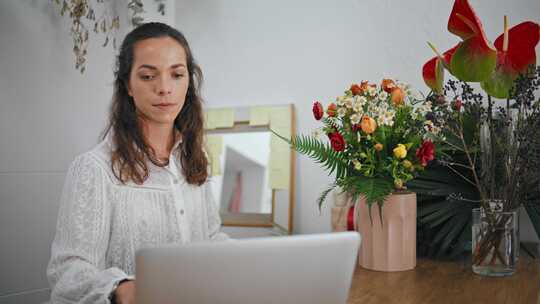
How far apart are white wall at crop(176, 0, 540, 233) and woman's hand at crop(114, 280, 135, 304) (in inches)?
47.7

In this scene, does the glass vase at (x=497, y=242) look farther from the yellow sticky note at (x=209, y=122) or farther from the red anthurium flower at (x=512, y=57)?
the yellow sticky note at (x=209, y=122)

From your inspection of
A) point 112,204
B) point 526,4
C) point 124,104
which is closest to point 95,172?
point 112,204

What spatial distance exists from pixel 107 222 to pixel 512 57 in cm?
106

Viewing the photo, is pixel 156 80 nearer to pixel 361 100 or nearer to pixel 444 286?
pixel 361 100

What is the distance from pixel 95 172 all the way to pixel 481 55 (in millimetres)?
943

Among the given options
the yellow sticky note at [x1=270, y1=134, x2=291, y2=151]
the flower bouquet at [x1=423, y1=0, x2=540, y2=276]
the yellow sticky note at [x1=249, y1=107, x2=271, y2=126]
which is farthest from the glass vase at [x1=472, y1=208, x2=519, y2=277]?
the yellow sticky note at [x1=249, y1=107, x2=271, y2=126]

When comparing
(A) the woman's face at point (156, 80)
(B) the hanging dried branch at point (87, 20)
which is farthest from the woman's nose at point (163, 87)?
(B) the hanging dried branch at point (87, 20)

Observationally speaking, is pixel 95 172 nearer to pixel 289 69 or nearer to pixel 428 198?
pixel 428 198

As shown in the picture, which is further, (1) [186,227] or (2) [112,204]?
(1) [186,227]

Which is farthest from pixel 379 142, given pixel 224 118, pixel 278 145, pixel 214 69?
pixel 214 69

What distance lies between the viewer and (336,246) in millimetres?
721

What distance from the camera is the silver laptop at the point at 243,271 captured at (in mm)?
632

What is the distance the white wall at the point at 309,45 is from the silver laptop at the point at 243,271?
1.33 metres

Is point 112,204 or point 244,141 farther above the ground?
point 244,141
